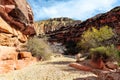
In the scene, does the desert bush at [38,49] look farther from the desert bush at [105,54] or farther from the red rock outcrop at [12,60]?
the desert bush at [105,54]

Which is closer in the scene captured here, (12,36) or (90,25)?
(12,36)

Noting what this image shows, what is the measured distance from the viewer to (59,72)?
18688 mm

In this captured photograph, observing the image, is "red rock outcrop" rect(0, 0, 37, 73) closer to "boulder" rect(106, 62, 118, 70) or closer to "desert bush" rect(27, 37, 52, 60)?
"desert bush" rect(27, 37, 52, 60)

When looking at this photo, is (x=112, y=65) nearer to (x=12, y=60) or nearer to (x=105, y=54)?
(x=105, y=54)

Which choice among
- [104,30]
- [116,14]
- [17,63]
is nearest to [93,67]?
[17,63]

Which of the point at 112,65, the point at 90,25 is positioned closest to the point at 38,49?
the point at 112,65

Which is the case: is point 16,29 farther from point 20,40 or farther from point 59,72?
point 59,72

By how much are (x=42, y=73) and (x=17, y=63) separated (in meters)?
3.94

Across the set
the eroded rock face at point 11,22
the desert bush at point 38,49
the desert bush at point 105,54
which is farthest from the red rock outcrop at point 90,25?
the desert bush at point 105,54

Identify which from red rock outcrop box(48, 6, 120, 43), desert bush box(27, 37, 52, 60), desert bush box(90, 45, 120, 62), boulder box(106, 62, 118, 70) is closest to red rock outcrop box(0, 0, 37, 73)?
desert bush box(27, 37, 52, 60)

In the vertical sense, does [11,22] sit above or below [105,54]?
above

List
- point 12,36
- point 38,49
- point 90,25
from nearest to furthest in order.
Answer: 1. point 12,36
2. point 38,49
3. point 90,25

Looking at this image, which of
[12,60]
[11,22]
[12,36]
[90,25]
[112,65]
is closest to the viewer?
[12,60]

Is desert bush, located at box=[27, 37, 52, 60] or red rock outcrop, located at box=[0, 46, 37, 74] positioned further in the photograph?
desert bush, located at box=[27, 37, 52, 60]
